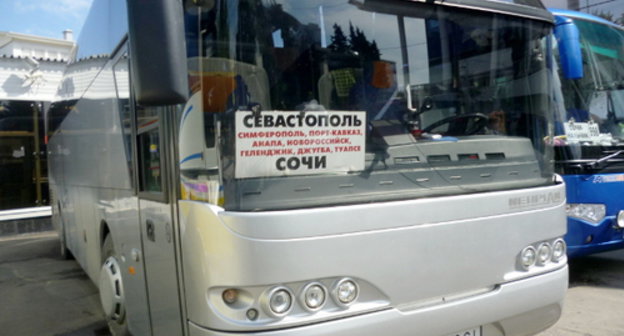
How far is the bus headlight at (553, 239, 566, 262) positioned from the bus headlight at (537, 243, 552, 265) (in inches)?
2.0

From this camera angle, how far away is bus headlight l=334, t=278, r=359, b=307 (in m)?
2.47

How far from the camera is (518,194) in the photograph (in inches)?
120

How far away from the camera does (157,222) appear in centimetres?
300

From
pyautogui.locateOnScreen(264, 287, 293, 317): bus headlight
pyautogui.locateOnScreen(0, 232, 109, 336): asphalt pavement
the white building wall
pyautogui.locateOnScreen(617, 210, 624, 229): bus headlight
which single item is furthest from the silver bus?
the white building wall

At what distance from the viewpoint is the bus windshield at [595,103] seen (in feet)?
18.4

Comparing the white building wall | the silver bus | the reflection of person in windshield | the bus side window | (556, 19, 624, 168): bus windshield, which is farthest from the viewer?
the white building wall

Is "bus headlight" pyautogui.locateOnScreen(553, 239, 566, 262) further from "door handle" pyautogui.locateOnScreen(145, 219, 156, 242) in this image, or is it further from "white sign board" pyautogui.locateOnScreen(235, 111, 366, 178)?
"door handle" pyautogui.locateOnScreen(145, 219, 156, 242)

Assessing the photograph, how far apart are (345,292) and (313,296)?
165mm

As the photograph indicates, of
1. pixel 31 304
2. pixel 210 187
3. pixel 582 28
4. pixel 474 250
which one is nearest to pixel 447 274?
pixel 474 250

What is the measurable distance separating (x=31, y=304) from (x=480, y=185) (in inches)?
217

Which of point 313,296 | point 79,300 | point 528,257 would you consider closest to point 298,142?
point 313,296

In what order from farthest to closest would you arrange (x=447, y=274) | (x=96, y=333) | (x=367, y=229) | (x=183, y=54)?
(x=96, y=333)
(x=447, y=274)
(x=367, y=229)
(x=183, y=54)

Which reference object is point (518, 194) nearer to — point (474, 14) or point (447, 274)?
point (447, 274)

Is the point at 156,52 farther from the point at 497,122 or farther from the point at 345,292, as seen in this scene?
the point at 497,122
